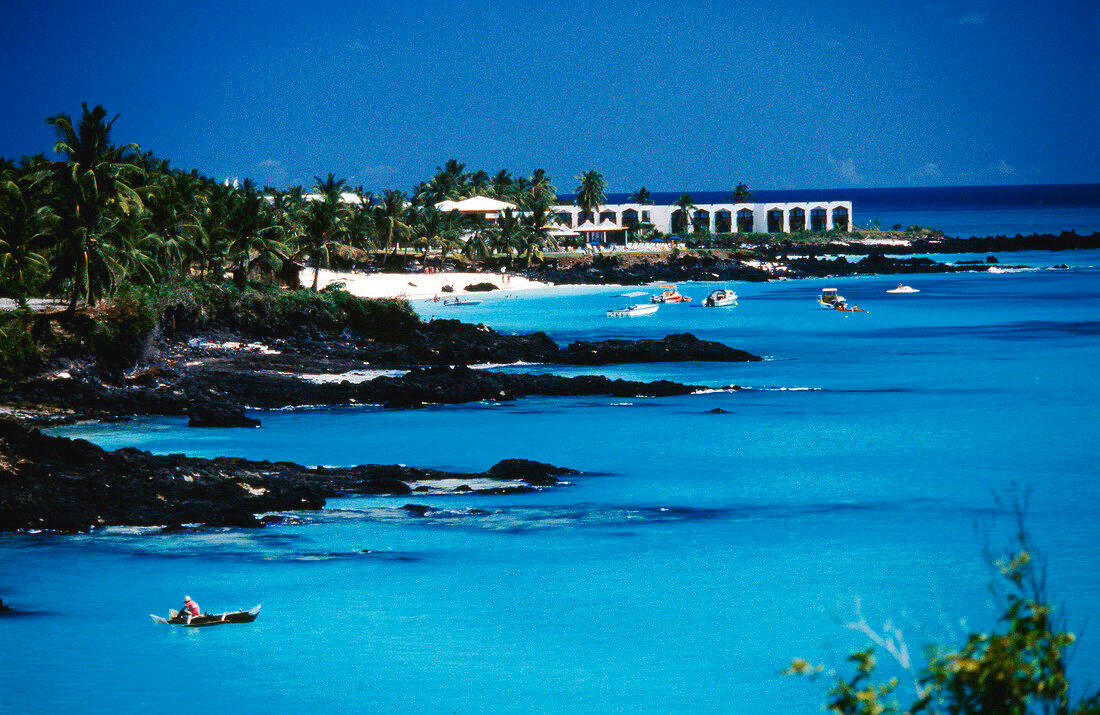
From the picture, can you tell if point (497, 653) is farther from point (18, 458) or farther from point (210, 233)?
point (210, 233)

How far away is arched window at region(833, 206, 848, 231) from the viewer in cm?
14707

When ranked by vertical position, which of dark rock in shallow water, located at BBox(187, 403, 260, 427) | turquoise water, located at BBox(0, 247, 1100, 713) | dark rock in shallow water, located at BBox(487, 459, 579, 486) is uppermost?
dark rock in shallow water, located at BBox(187, 403, 260, 427)

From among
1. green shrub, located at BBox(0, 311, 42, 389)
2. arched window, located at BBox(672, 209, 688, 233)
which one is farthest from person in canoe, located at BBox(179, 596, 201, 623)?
arched window, located at BBox(672, 209, 688, 233)

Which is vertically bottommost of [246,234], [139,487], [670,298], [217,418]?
[139,487]

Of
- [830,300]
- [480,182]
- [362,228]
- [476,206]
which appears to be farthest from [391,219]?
[480,182]

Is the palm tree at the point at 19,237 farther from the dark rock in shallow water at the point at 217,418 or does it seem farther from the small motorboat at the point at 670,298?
the small motorboat at the point at 670,298

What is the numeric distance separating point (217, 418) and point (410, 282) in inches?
2049

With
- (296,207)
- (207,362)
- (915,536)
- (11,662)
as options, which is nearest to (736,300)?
(296,207)

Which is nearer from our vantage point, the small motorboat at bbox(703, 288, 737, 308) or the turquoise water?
the turquoise water

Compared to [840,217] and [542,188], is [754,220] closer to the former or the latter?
[840,217]

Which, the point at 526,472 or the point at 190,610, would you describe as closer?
the point at 190,610

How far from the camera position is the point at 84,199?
132ft

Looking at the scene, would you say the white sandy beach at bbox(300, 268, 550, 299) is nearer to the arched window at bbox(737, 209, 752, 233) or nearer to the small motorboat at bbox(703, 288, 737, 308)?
the small motorboat at bbox(703, 288, 737, 308)

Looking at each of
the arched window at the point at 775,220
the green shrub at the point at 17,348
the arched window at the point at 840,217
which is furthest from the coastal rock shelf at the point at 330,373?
the arched window at the point at 840,217
